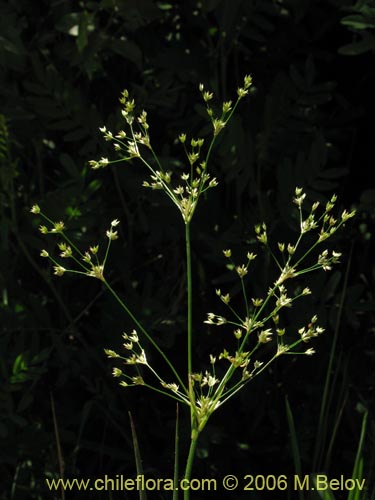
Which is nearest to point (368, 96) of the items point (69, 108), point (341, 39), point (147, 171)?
point (341, 39)

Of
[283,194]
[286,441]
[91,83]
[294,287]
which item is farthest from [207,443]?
[91,83]

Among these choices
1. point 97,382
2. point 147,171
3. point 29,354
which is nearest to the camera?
point 29,354

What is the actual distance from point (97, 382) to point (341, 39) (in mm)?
1081

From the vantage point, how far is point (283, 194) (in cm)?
188

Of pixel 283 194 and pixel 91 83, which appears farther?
pixel 91 83

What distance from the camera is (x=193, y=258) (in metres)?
2.04

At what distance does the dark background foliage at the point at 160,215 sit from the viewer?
182 cm

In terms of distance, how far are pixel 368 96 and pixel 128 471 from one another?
114 centimetres

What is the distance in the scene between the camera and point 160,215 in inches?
78.4

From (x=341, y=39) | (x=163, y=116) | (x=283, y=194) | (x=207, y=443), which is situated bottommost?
(x=207, y=443)

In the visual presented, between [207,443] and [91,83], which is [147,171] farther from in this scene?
[207,443]

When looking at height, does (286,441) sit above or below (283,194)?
below

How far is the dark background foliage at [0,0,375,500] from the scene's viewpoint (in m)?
1.82

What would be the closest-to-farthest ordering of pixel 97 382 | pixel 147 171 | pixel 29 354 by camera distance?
pixel 29 354 → pixel 97 382 → pixel 147 171
